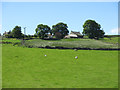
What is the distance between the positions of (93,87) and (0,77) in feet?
24.0

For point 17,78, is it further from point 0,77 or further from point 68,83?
point 68,83

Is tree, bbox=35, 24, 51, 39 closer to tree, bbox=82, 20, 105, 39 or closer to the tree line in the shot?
the tree line

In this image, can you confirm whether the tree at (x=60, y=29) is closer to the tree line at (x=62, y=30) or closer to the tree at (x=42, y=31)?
the tree line at (x=62, y=30)

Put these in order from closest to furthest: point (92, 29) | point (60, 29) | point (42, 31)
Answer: point (92, 29)
point (42, 31)
point (60, 29)

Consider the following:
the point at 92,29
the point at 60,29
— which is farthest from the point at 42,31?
the point at 92,29

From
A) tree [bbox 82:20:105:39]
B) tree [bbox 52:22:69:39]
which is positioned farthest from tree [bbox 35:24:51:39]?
tree [bbox 82:20:105:39]

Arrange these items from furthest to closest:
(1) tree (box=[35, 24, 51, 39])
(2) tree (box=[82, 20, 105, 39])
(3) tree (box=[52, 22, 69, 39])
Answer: (3) tree (box=[52, 22, 69, 39]), (1) tree (box=[35, 24, 51, 39]), (2) tree (box=[82, 20, 105, 39])

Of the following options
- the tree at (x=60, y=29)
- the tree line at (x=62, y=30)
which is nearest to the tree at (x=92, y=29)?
the tree line at (x=62, y=30)

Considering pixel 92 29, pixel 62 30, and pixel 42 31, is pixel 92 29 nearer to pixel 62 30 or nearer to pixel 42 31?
pixel 62 30

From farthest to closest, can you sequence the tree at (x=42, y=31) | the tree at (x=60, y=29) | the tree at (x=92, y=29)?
1. the tree at (x=60, y=29)
2. the tree at (x=42, y=31)
3. the tree at (x=92, y=29)

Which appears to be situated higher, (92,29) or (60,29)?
(60,29)

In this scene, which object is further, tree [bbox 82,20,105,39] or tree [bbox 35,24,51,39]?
tree [bbox 35,24,51,39]

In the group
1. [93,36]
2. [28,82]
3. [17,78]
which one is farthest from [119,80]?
[93,36]

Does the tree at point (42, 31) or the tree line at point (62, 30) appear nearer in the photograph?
the tree line at point (62, 30)
